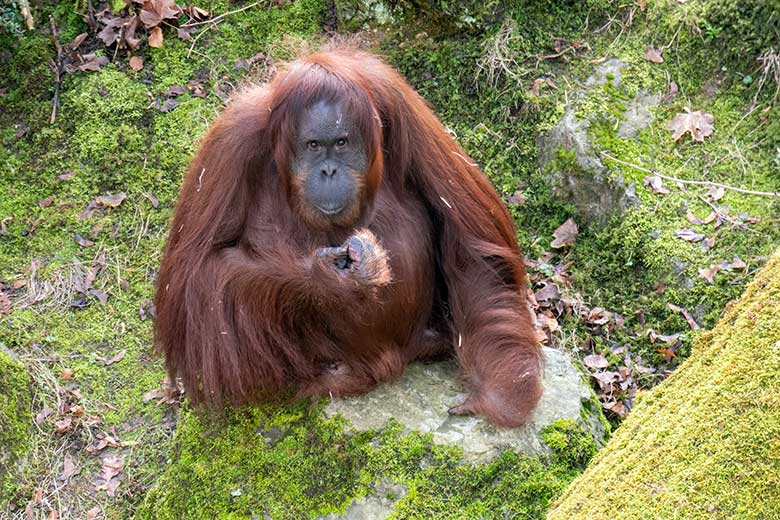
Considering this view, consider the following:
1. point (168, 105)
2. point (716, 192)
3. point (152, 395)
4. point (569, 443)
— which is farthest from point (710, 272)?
point (168, 105)

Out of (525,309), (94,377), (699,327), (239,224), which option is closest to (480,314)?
(525,309)

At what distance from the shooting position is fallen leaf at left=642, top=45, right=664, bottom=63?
6.29 m

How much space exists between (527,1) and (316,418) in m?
3.56

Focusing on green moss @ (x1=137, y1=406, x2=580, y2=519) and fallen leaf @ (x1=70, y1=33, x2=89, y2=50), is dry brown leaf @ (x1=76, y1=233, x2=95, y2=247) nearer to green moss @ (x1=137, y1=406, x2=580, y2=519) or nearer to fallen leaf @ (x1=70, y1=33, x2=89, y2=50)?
fallen leaf @ (x1=70, y1=33, x2=89, y2=50)

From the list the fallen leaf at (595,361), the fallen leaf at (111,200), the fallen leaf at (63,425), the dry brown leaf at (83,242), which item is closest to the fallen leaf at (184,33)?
the fallen leaf at (111,200)

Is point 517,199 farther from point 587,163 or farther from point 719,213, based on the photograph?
point 719,213

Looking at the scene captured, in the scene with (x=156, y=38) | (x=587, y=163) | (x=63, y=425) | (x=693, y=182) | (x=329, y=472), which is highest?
(x=693, y=182)

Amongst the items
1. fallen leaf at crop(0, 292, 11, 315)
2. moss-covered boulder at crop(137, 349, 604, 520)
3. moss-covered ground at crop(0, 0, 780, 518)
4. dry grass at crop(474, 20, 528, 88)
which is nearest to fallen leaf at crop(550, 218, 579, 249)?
moss-covered ground at crop(0, 0, 780, 518)

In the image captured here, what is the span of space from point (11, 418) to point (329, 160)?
8.39 feet

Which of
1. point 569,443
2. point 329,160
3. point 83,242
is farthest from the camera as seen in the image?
point 83,242

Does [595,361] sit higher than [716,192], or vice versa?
[716,192]

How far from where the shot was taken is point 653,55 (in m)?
6.30

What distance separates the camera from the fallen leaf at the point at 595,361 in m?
5.46

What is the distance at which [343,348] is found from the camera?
4.36 m
